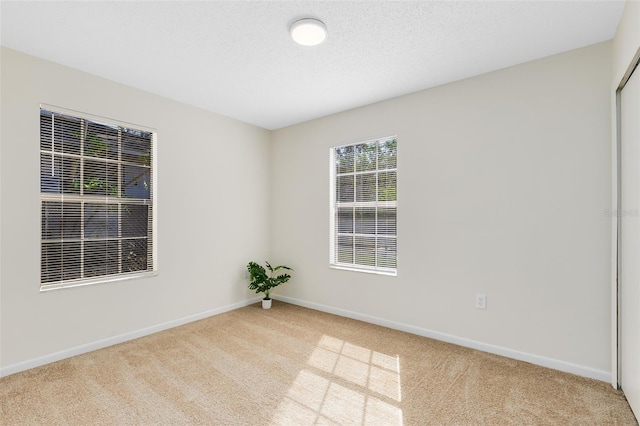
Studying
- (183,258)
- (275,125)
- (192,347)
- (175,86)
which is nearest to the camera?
(192,347)

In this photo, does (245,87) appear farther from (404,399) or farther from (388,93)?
(404,399)

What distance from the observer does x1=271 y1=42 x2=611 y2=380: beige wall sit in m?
2.37

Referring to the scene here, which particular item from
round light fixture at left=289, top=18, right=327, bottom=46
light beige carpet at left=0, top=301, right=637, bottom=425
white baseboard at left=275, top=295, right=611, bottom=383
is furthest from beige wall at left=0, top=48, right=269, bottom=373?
round light fixture at left=289, top=18, right=327, bottom=46

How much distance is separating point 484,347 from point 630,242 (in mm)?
1406

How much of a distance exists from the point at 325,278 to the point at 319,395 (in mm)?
1948

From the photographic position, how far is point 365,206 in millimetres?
3781

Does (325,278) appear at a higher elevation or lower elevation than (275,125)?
lower

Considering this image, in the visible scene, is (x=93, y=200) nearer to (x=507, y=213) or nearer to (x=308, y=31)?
(x=308, y=31)

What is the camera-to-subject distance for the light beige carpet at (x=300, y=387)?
1922 millimetres

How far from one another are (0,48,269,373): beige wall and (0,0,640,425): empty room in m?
0.02


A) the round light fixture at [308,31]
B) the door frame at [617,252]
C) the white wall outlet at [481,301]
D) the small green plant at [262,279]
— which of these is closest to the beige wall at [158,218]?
the small green plant at [262,279]

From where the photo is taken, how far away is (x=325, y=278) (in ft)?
13.3

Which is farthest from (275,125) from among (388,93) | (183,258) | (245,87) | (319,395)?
(319,395)

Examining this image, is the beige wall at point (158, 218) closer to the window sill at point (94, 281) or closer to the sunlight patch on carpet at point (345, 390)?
the window sill at point (94, 281)
